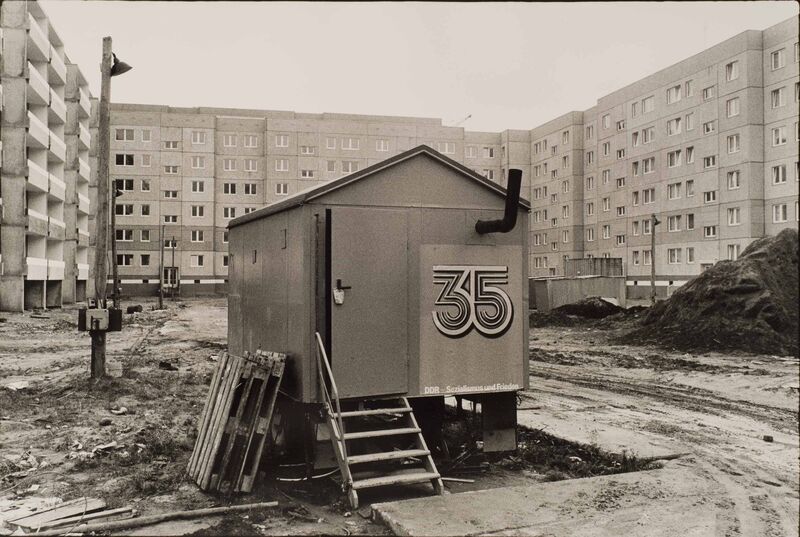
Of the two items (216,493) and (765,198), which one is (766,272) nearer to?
(216,493)

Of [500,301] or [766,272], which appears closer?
[500,301]

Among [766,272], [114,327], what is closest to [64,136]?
[114,327]

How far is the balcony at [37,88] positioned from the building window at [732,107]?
145ft

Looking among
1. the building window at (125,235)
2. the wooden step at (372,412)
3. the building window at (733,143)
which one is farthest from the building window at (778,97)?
the building window at (125,235)

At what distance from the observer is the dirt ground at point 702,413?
24.1 feet

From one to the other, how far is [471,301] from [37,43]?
127 feet

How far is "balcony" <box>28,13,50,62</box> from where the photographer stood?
36875 millimetres

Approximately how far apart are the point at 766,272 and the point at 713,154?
96.6 feet

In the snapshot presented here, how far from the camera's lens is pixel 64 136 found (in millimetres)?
48938

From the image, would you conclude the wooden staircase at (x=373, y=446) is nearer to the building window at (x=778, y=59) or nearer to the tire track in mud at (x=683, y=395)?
the tire track in mud at (x=683, y=395)

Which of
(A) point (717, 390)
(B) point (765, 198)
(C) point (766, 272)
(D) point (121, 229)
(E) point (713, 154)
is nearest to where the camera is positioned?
(A) point (717, 390)

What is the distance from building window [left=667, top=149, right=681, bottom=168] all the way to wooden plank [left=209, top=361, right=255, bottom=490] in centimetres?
5323

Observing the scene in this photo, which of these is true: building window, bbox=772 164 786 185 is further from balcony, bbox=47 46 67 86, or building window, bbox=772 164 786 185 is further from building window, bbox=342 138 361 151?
balcony, bbox=47 46 67 86

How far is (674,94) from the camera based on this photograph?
5453cm
